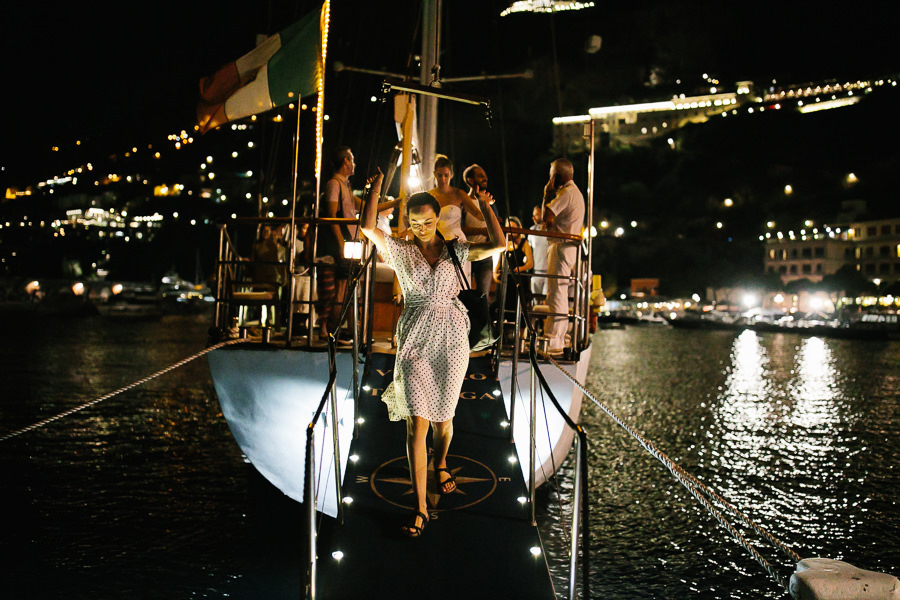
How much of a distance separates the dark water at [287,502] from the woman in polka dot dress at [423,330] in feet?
8.11

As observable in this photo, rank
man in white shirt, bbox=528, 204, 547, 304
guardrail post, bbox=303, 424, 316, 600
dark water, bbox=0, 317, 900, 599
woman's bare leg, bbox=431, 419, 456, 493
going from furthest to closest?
man in white shirt, bbox=528, 204, 547, 304 → dark water, bbox=0, 317, 900, 599 → woman's bare leg, bbox=431, 419, 456, 493 → guardrail post, bbox=303, 424, 316, 600

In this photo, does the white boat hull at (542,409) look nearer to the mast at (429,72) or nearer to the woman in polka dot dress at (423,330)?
the woman in polka dot dress at (423,330)

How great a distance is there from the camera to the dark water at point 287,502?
5.89m

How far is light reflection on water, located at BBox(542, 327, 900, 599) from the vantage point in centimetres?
628

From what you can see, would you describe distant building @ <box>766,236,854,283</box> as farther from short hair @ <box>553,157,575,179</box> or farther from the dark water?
short hair @ <box>553,157,575,179</box>

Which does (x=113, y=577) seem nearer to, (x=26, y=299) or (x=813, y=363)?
(x=813, y=363)

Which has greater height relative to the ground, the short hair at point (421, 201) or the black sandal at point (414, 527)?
the short hair at point (421, 201)

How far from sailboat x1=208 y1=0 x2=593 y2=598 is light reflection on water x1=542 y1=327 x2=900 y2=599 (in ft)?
3.92

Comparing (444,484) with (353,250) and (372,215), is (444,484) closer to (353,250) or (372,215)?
(372,215)

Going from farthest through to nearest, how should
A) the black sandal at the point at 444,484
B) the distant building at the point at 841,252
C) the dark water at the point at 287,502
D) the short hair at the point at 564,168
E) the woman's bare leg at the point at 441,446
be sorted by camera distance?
the distant building at the point at 841,252 < the short hair at the point at 564,168 < the dark water at the point at 287,502 < the black sandal at the point at 444,484 < the woman's bare leg at the point at 441,446

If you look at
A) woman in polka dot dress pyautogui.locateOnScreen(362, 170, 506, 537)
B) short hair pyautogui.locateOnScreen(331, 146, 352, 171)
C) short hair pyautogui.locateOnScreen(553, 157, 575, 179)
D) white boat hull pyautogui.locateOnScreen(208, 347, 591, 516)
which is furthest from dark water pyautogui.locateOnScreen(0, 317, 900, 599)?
short hair pyautogui.locateOnScreen(331, 146, 352, 171)

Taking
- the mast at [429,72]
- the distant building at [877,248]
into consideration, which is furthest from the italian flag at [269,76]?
the distant building at [877,248]

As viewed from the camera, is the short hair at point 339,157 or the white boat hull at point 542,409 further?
the short hair at point 339,157

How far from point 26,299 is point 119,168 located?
254 feet
